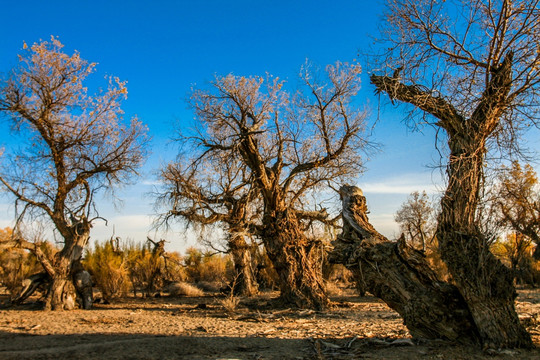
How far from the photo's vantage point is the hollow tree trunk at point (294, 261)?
11523mm

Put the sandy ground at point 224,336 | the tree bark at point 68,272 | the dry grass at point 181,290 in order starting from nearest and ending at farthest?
the sandy ground at point 224,336 → the tree bark at point 68,272 → the dry grass at point 181,290

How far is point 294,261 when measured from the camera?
1184cm

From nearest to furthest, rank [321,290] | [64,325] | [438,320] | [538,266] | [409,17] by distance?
[438,320] < [409,17] < [64,325] < [321,290] < [538,266]

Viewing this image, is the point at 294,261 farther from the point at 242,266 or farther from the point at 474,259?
the point at 474,259

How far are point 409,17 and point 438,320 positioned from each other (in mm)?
4778

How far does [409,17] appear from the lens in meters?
6.54

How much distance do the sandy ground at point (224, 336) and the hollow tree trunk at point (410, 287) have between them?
0.83 ft

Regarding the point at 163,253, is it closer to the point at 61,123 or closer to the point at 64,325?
the point at 61,123

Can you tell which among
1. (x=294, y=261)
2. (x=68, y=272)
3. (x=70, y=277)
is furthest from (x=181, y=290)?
(x=294, y=261)

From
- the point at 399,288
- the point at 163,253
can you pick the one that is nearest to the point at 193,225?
the point at 163,253

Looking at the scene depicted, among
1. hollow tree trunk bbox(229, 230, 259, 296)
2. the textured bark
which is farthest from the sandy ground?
hollow tree trunk bbox(229, 230, 259, 296)

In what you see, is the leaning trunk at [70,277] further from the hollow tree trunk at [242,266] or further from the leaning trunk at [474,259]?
the leaning trunk at [474,259]

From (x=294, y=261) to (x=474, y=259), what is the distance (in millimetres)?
6681

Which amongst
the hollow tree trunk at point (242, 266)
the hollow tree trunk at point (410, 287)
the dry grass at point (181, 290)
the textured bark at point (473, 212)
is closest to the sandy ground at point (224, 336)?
the hollow tree trunk at point (410, 287)
